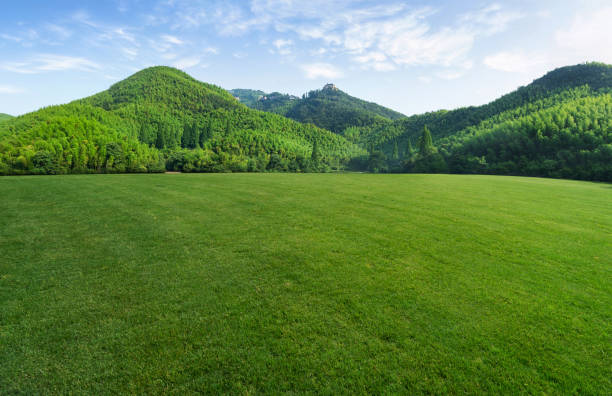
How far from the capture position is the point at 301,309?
4594 mm

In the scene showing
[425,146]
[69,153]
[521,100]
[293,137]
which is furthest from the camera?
[293,137]

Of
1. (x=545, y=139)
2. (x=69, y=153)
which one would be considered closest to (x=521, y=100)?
(x=545, y=139)

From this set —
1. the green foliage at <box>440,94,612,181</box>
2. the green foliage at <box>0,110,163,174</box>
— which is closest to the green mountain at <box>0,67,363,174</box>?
the green foliage at <box>0,110,163,174</box>

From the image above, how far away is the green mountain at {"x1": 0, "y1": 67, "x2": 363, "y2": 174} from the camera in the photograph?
41.3m

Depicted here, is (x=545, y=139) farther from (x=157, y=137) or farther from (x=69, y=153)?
(x=157, y=137)

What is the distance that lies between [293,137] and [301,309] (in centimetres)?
15032

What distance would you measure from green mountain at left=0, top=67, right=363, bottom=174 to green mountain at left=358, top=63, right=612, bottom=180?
Result: 1895 inches

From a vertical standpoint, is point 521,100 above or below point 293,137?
above

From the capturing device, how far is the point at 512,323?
4297 millimetres

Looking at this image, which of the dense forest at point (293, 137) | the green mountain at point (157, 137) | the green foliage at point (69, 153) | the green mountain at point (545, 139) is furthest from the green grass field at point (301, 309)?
the green mountain at point (545, 139)

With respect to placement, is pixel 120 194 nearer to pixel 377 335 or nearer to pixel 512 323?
pixel 377 335

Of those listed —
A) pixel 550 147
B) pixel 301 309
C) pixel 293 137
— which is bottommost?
pixel 301 309

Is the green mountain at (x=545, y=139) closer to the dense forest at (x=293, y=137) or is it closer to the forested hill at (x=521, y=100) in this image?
the dense forest at (x=293, y=137)

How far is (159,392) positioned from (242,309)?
1693 millimetres
